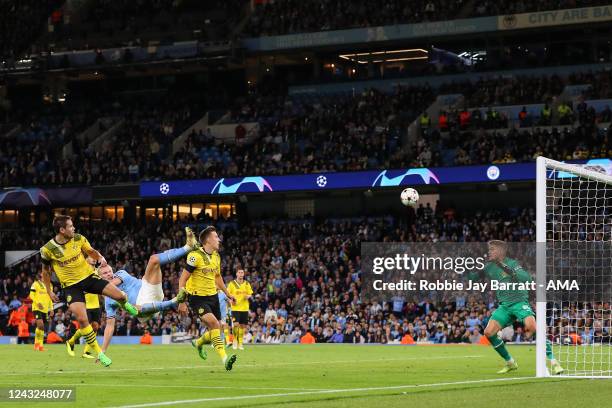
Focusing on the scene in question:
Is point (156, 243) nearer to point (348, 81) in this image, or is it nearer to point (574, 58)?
point (348, 81)

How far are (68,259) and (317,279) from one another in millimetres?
25427

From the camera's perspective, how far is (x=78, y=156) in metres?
55.4

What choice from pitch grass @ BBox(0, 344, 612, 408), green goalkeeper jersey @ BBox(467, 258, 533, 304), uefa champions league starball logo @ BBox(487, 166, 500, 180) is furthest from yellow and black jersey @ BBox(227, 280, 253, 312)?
uefa champions league starball logo @ BBox(487, 166, 500, 180)

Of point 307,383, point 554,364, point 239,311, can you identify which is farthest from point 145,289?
point 554,364

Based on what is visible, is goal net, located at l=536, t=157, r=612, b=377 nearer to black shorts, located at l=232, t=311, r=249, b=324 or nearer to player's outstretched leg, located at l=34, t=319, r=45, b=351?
black shorts, located at l=232, t=311, r=249, b=324

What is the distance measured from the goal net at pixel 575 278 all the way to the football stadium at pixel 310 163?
218 millimetres

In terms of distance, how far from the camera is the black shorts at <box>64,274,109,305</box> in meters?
18.7

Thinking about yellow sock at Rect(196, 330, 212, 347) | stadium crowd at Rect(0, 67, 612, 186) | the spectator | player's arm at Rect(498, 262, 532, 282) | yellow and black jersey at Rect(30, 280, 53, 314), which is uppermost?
stadium crowd at Rect(0, 67, 612, 186)

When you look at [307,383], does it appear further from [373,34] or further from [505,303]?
[373,34]

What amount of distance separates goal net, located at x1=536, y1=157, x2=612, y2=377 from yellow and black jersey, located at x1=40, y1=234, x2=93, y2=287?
296 inches

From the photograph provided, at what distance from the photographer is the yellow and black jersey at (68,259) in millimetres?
18516

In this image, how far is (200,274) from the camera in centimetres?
1864

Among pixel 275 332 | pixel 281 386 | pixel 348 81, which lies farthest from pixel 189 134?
pixel 281 386

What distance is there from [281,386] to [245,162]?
114 feet
